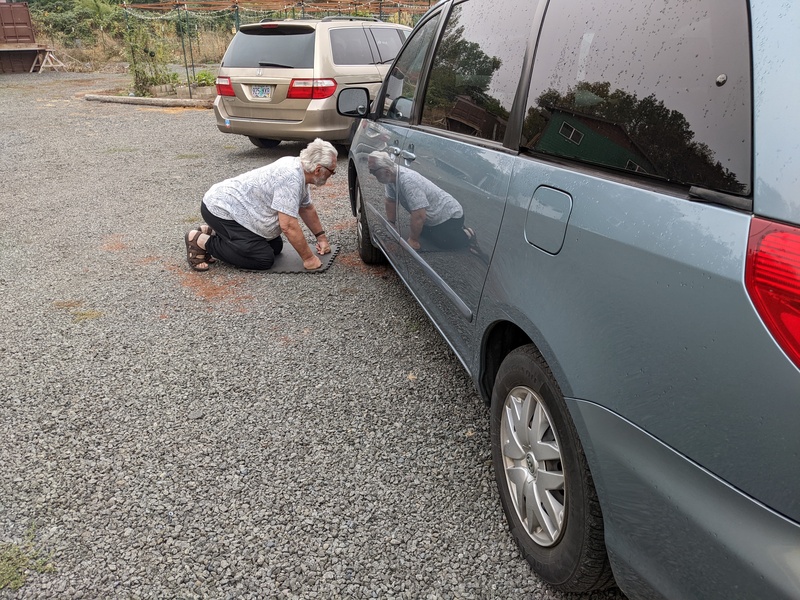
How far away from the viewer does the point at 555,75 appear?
1.92m

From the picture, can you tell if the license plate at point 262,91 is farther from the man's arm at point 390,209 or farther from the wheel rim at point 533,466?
the wheel rim at point 533,466

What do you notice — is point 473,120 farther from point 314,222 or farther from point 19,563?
point 314,222

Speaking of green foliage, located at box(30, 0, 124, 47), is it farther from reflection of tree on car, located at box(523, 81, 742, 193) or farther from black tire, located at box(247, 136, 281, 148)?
reflection of tree on car, located at box(523, 81, 742, 193)

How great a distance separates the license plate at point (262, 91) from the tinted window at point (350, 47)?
3.06ft

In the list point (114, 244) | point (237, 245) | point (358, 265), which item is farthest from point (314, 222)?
point (114, 244)

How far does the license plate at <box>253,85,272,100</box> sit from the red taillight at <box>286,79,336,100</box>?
279 mm

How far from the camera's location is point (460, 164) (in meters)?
2.40

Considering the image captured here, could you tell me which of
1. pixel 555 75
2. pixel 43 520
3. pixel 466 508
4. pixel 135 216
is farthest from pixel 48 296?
pixel 555 75

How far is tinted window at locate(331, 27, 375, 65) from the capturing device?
8141mm

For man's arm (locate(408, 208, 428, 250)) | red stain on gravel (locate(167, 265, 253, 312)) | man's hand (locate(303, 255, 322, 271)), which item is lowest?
red stain on gravel (locate(167, 265, 253, 312))

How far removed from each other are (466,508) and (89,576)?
1323 mm

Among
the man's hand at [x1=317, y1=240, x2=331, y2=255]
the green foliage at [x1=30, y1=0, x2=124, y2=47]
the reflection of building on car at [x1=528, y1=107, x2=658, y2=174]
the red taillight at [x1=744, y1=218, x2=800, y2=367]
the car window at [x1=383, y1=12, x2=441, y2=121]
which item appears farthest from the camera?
the green foliage at [x1=30, y1=0, x2=124, y2=47]

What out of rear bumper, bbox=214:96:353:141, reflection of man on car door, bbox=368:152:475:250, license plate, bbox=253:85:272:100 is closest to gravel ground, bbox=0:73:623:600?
reflection of man on car door, bbox=368:152:475:250

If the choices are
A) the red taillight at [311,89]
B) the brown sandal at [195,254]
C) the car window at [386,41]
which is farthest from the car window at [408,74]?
the car window at [386,41]
